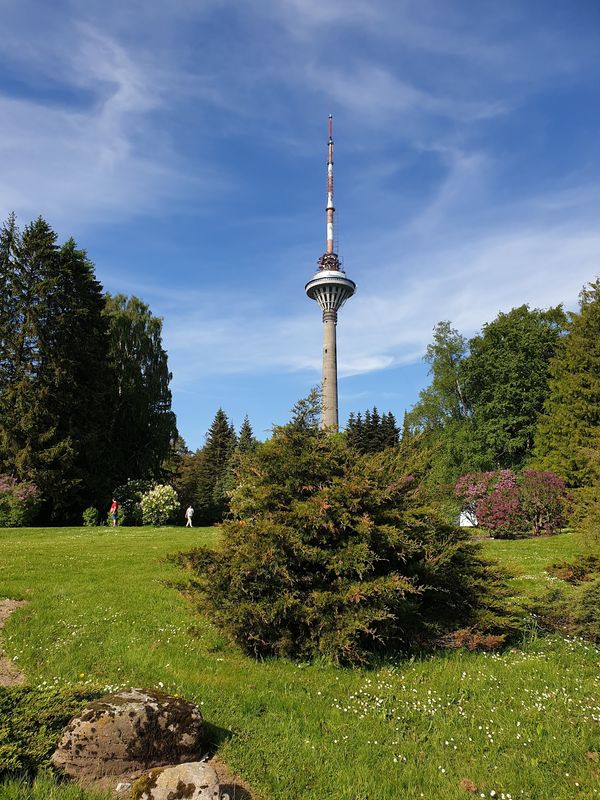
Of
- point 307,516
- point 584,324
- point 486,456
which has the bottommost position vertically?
point 307,516

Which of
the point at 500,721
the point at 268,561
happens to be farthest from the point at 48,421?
the point at 500,721

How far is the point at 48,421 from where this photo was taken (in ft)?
102

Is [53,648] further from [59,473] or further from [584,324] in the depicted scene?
[584,324]

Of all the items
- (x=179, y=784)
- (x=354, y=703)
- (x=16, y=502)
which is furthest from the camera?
(x=16, y=502)

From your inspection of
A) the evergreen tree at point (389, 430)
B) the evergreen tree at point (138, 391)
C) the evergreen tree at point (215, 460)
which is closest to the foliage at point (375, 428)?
the evergreen tree at point (389, 430)

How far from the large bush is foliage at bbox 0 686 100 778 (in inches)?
94.7

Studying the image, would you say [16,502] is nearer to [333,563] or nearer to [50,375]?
[50,375]

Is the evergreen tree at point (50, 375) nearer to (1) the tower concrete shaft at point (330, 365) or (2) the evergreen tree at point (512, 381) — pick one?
(2) the evergreen tree at point (512, 381)

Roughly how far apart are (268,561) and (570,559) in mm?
12344

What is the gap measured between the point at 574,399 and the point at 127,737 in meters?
33.2

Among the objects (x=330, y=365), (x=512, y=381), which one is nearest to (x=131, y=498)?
(x=512, y=381)

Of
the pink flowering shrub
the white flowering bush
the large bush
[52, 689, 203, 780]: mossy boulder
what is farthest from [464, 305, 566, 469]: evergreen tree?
[52, 689, 203, 780]: mossy boulder

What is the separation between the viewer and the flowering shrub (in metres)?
26.7

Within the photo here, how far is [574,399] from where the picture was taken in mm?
31672
